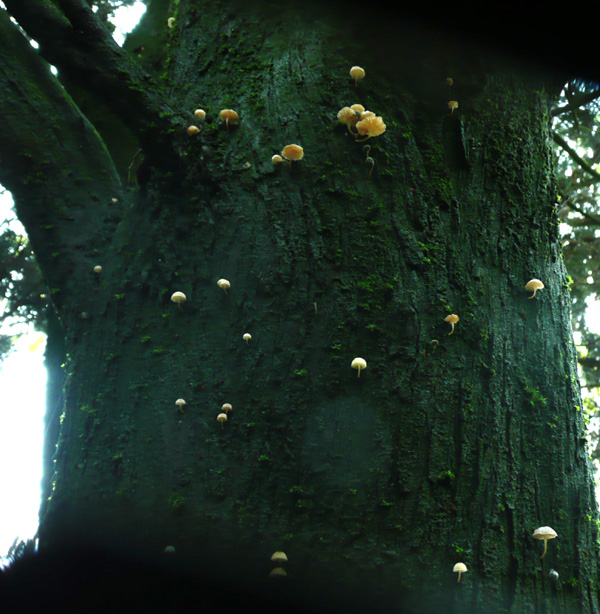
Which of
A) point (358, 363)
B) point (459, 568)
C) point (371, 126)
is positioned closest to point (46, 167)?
point (371, 126)

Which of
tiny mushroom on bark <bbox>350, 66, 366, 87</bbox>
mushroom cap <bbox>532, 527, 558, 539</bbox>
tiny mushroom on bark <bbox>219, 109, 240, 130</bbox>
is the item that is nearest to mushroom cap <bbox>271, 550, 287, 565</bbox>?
mushroom cap <bbox>532, 527, 558, 539</bbox>

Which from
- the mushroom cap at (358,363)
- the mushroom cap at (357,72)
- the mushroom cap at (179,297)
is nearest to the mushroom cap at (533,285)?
the mushroom cap at (358,363)

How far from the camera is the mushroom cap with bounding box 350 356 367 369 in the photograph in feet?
6.14

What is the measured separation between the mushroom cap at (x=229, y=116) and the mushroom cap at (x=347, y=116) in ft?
1.57

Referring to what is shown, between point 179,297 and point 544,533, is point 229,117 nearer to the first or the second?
point 179,297

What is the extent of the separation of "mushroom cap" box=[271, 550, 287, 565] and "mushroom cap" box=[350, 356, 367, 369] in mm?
642

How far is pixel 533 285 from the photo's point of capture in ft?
7.20

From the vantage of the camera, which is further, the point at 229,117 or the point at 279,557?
the point at 229,117

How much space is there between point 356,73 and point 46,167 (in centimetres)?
160

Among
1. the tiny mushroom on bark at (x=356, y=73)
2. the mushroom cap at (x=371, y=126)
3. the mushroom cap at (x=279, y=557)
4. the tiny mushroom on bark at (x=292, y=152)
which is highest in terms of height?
the tiny mushroom on bark at (x=356, y=73)

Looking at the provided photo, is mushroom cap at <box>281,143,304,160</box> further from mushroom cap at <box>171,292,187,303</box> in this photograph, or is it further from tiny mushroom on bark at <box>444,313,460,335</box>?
tiny mushroom on bark at <box>444,313,460,335</box>

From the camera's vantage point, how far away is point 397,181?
224cm

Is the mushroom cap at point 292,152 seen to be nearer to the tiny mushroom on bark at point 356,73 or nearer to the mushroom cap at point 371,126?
the mushroom cap at point 371,126

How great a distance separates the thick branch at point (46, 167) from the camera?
8.67 feet
